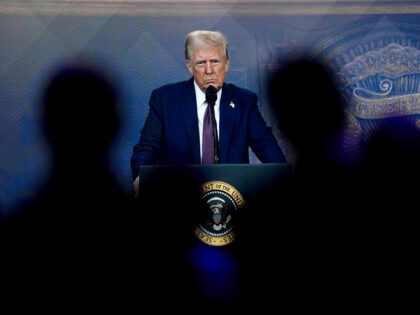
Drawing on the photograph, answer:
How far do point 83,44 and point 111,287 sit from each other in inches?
89.6

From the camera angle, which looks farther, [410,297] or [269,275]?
[410,297]

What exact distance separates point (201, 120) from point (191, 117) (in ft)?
0.17

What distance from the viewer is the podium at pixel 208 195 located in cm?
105

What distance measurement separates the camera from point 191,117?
1.69 m

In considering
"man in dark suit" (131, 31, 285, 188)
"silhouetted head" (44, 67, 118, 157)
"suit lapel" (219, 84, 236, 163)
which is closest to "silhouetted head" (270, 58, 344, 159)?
"silhouetted head" (44, 67, 118, 157)

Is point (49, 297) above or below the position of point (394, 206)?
below

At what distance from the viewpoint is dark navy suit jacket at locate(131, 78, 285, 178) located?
1.67 m

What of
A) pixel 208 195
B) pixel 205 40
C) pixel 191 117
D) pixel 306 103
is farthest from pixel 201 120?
pixel 306 103

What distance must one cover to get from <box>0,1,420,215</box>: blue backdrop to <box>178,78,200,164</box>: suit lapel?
1399 millimetres

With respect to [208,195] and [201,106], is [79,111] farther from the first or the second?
[208,195]

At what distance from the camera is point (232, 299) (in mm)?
1017

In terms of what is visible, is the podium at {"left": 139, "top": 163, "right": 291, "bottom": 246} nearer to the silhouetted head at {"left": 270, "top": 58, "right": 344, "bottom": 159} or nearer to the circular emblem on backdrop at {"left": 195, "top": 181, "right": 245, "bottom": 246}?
the circular emblem on backdrop at {"left": 195, "top": 181, "right": 245, "bottom": 246}

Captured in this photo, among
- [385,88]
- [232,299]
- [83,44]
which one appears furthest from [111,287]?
[385,88]

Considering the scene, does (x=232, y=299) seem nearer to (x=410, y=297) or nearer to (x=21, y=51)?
(x=410, y=297)
